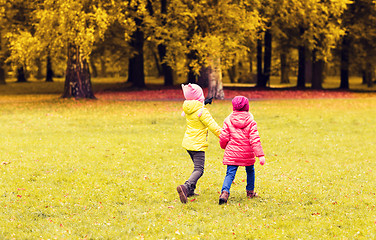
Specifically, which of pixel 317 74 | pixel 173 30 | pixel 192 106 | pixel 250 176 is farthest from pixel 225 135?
pixel 317 74

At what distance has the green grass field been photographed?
6.68 meters

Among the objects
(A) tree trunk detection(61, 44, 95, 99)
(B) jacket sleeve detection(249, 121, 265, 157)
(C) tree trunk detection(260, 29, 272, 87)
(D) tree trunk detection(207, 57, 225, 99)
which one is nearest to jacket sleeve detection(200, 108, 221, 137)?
(B) jacket sleeve detection(249, 121, 265, 157)

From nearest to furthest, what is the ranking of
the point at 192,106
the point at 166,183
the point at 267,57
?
1. the point at 192,106
2. the point at 166,183
3. the point at 267,57

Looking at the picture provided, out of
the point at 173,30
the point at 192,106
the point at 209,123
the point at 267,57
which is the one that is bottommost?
the point at 209,123

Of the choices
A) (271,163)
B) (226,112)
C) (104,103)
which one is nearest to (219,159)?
(271,163)

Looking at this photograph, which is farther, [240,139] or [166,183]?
[166,183]

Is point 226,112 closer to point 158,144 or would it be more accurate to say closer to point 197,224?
point 158,144

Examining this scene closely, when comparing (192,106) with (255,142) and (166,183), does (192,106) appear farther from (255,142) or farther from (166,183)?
(166,183)

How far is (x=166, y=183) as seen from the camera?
368 inches

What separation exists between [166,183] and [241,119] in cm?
245

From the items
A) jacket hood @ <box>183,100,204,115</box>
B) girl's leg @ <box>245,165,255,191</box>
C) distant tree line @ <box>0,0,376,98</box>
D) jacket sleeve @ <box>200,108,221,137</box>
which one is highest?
distant tree line @ <box>0,0,376,98</box>

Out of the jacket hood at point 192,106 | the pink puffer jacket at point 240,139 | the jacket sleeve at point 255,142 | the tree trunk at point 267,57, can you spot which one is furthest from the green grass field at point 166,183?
the tree trunk at point 267,57

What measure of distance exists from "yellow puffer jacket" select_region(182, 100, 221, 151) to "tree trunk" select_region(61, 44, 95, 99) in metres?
19.5

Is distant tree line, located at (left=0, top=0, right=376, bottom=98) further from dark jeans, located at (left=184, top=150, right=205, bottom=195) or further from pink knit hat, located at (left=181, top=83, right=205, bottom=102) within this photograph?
dark jeans, located at (left=184, top=150, right=205, bottom=195)
